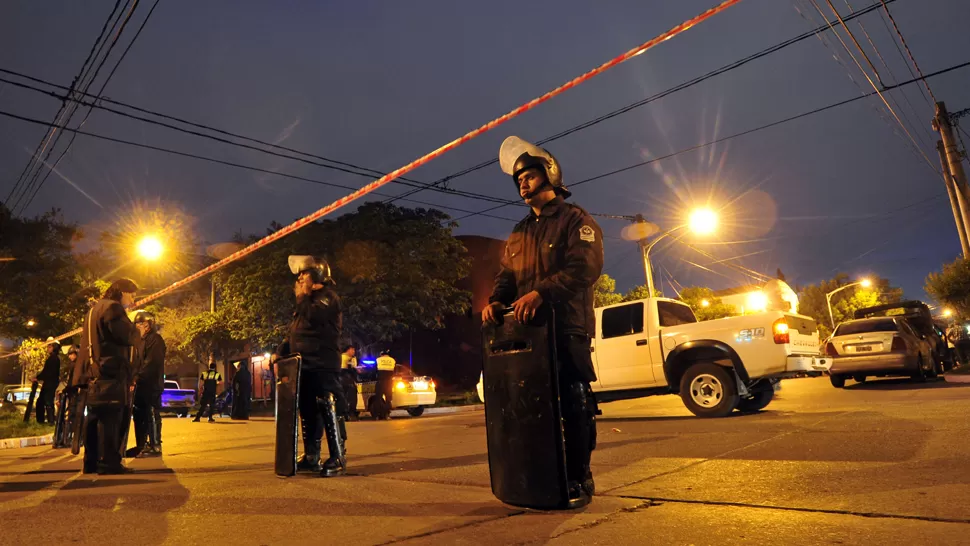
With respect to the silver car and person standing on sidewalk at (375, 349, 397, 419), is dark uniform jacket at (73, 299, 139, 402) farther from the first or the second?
the silver car

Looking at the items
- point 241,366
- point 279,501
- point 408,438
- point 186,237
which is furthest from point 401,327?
point 186,237

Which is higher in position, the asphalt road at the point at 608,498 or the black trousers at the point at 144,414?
the black trousers at the point at 144,414

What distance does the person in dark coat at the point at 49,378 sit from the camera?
1319 cm

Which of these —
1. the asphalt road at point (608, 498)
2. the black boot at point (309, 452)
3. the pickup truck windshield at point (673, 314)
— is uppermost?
the pickup truck windshield at point (673, 314)

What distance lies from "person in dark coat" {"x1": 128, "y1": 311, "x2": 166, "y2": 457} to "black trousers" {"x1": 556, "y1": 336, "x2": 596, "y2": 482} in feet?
18.3

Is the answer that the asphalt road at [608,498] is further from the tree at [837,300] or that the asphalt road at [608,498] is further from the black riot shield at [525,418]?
the tree at [837,300]

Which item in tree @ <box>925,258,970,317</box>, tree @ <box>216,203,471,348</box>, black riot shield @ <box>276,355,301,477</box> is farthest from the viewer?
tree @ <box>216,203,471,348</box>

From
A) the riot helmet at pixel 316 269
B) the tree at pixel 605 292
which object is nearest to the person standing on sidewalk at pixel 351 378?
the riot helmet at pixel 316 269

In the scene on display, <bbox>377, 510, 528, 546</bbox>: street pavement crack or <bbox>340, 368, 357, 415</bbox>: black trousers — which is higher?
<bbox>340, 368, 357, 415</bbox>: black trousers

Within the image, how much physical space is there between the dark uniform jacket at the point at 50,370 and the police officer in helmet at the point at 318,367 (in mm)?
11061

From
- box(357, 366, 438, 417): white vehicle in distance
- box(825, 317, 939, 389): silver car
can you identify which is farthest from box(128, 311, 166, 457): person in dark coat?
box(825, 317, 939, 389): silver car

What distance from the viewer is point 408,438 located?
7859 mm

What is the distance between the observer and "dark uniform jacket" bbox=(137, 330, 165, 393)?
7652mm

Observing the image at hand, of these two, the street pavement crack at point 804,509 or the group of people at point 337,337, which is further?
the group of people at point 337,337
